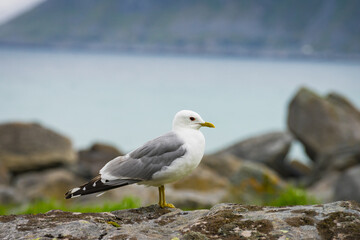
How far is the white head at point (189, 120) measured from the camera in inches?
→ 195

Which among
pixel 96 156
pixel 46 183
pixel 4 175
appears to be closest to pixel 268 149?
pixel 96 156

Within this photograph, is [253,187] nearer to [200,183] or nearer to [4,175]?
[200,183]

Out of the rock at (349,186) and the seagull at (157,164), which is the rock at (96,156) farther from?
the seagull at (157,164)

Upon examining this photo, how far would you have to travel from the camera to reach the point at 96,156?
1780 centimetres

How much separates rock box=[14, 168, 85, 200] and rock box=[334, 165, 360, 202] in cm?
741

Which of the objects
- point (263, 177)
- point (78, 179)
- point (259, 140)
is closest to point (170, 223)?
point (263, 177)

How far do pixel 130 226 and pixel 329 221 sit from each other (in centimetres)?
157

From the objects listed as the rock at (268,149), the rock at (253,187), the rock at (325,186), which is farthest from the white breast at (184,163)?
the rock at (268,149)

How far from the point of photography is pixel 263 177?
35.6 feet

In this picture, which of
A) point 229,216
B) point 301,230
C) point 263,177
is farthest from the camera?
point 263,177

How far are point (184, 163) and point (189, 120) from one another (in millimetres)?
531

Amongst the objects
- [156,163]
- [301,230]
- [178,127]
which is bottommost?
[301,230]

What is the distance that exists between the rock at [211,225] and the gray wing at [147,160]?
0.60m

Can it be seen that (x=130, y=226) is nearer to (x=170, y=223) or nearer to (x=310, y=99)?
(x=170, y=223)
